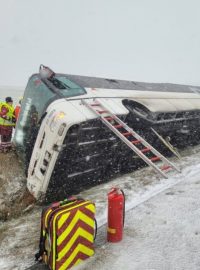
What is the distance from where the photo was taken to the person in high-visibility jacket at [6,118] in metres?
10.5

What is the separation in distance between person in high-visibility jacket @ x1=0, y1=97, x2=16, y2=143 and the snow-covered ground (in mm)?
4369

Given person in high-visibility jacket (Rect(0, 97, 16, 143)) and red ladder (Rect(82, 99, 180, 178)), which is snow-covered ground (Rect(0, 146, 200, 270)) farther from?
person in high-visibility jacket (Rect(0, 97, 16, 143))

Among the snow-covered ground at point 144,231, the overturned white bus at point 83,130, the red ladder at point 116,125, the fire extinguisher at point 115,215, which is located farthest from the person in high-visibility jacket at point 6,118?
the fire extinguisher at point 115,215

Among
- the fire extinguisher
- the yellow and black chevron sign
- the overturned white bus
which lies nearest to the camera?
Answer: the yellow and black chevron sign

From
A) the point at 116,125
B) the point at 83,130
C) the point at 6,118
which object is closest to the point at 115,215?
the point at 83,130

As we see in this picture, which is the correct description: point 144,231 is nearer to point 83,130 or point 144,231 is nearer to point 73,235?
point 73,235

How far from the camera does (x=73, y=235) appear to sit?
4.46 m

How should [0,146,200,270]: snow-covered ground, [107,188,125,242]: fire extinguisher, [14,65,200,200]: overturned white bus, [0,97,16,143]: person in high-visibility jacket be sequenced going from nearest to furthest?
[0,146,200,270]: snow-covered ground, [107,188,125,242]: fire extinguisher, [14,65,200,200]: overturned white bus, [0,97,16,143]: person in high-visibility jacket

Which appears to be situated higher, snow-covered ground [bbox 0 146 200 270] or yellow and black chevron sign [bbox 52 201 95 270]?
yellow and black chevron sign [bbox 52 201 95 270]

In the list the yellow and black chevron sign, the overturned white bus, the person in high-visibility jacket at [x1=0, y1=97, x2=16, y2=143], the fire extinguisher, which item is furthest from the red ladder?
the person in high-visibility jacket at [x1=0, y1=97, x2=16, y2=143]

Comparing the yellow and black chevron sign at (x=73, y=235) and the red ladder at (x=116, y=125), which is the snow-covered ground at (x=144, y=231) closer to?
the yellow and black chevron sign at (x=73, y=235)

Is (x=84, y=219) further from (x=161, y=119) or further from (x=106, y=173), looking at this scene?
(x=161, y=119)

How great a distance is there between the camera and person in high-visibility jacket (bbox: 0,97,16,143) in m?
A: 10.5

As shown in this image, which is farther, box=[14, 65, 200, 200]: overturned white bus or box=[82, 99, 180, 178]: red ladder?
box=[82, 99, 180, 178]: red ladder
